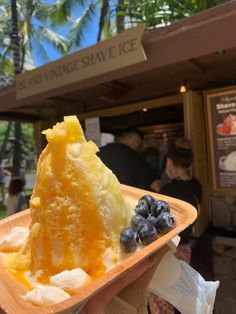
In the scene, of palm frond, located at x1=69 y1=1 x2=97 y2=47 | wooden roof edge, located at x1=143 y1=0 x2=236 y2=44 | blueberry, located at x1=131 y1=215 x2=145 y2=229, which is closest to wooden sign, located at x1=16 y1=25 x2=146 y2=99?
wooden roof edge, located at x1=143 y1=0 x2=236 y2=44

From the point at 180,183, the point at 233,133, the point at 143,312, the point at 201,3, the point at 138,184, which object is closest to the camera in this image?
the point at 143,312

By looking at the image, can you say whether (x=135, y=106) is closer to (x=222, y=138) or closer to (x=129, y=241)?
(x=222, y=138)

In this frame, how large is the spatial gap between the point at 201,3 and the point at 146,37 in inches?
146

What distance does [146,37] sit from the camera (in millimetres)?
2875

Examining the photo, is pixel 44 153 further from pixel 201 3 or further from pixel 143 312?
pixel 201 3

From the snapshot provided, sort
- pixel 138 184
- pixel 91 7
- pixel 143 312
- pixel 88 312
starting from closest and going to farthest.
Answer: pixel 88 312
pixel 143 312
pixel 138 184
pixel 91 7

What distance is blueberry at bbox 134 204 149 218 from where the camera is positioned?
3.63 feet

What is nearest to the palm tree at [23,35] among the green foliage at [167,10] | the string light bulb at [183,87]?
the green foliage at [167,10]

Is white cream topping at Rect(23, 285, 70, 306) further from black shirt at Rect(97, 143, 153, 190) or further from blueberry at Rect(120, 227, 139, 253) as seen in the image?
black shirt at Rect(97, 143, 153, 190)

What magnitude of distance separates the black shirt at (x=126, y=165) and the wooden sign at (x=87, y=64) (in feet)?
2.55

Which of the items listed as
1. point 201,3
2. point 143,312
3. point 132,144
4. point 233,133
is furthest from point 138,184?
point 201,3

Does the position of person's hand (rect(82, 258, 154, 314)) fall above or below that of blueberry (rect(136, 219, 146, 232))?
below

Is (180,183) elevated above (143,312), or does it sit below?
above

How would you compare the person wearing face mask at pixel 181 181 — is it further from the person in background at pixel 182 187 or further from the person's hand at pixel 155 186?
the person's hand at pixel 155 186
